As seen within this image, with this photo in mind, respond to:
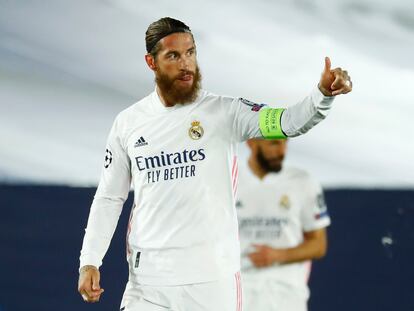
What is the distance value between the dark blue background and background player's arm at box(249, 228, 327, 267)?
2.06 ft

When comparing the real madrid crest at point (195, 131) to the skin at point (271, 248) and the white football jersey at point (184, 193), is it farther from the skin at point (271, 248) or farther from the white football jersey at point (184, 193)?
the skin at point (271, 248)

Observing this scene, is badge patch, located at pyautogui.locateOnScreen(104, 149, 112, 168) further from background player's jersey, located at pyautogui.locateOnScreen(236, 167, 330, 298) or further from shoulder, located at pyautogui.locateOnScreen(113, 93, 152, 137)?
background player's jersey, located at pyautogui.locateOnScreen(236, 167, 330, 298)

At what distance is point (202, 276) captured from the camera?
10.1 ft

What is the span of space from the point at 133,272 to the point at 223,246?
1.17ft

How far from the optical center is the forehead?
3229 millimetres

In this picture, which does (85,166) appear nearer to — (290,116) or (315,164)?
(315,164)

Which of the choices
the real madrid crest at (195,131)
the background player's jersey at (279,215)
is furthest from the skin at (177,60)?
the background player's jersey at (279,215)

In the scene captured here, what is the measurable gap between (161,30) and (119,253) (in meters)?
2.48

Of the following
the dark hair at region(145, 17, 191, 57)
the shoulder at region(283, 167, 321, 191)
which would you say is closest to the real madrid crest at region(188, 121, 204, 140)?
the dark hair at region(145, 17, 191, 57)

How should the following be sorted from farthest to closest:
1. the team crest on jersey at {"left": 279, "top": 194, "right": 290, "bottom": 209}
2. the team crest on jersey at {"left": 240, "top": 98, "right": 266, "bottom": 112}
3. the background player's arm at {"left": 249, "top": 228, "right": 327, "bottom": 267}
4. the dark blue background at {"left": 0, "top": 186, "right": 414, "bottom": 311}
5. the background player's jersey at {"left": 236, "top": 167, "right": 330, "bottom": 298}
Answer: the dark blue background at {"left": 0, "top": 186, "right": 414, "bottom": 311} → the team crest on jersey at {"left": 279, "top": 194, "right": 290, "bottom": 209} → the background player's jersey at {"left": 236, "top": 167, "right": 330, "bottom": 298} → the background player's arm at {"left": 249, "top": 228, "right": 327, "bottom": 267} → the team crest on jersey at {"left": 240, "top": 98, "right": 266, "bottom": 112}

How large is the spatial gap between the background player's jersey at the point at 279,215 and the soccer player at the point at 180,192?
4.61ft

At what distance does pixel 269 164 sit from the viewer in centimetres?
483

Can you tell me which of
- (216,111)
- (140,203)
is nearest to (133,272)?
(140,203)

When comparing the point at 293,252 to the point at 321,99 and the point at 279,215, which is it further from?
the point at 321,99
